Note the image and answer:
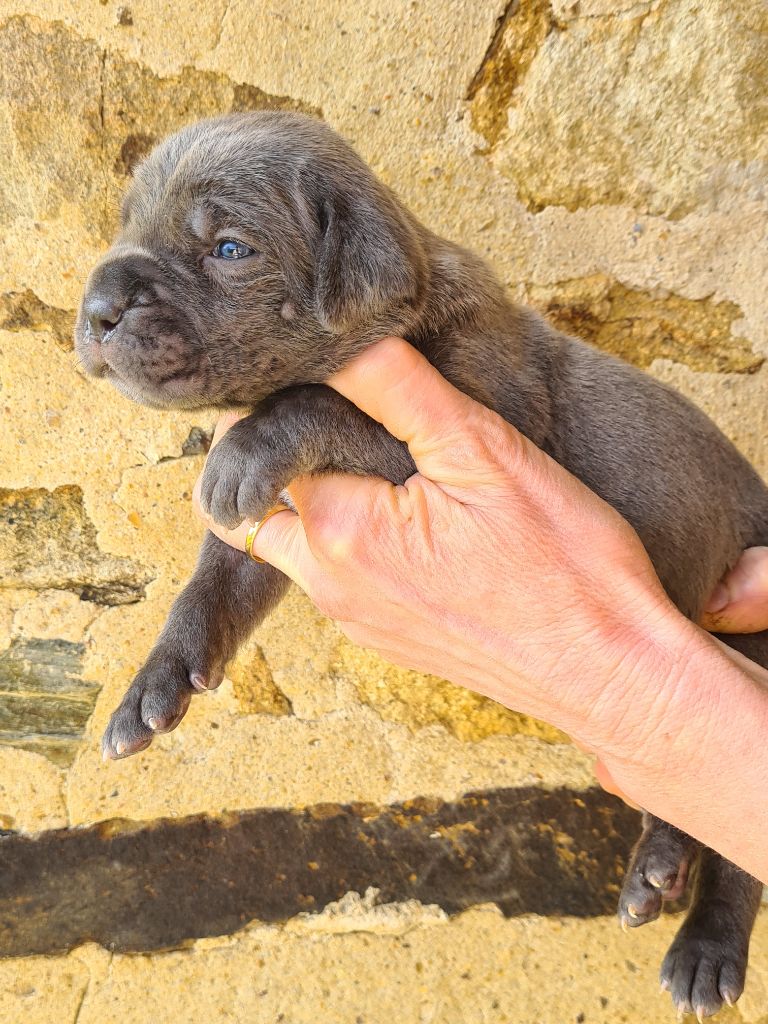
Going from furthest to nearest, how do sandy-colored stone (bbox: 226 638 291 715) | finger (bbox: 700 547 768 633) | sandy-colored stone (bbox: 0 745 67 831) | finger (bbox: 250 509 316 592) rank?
sandy-colored stone (bbox: 226 638 291 715) < sandy-colored stone (bbox: 0 745 67 831) < finger (bbox: 700 547 768 633) < finger (bbox: 250 509 316 592)

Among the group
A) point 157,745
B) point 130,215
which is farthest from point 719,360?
point 157,745

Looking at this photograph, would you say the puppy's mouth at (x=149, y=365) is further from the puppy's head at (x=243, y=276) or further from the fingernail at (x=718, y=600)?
the fingernail at (x=718, y=600)

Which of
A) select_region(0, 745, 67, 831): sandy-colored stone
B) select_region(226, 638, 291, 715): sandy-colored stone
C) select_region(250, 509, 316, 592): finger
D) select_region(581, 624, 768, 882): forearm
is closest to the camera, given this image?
select_region(581, 624, 768, 882): forearm

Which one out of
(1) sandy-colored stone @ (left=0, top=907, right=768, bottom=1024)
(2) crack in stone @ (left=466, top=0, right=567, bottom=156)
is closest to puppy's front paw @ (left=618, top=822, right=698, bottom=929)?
(1) sandy-colored stone @ (left=0, top=907, right=768, bottom=1024)

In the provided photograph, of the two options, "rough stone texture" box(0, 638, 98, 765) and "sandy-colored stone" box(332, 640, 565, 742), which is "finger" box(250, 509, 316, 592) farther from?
"rough stone texture" box(0, 638, 98, 765)

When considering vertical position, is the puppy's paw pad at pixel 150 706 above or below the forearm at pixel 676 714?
below

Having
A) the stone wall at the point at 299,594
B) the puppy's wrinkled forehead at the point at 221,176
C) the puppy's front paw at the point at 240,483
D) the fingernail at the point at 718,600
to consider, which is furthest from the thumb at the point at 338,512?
the fingernail at the point at 718,600
